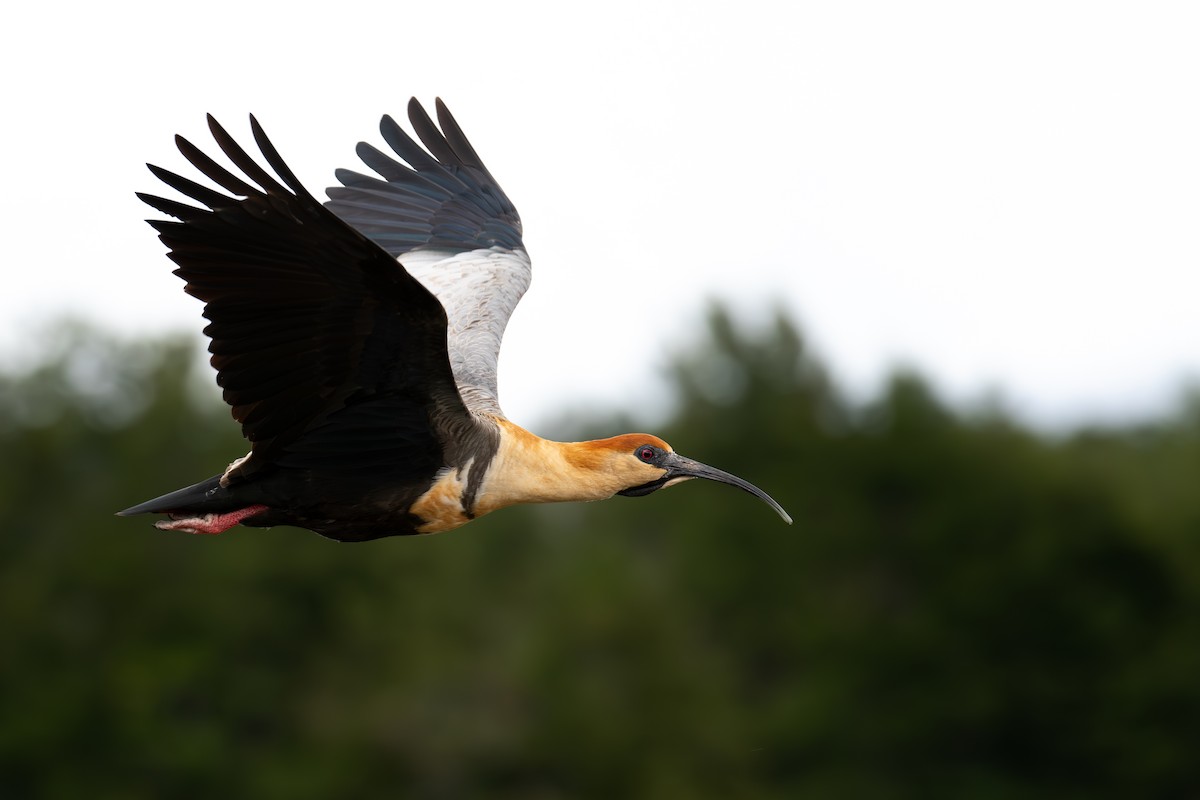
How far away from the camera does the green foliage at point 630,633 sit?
35531 millimetres

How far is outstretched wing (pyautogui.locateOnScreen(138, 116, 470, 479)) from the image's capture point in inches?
345

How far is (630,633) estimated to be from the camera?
35719 mm

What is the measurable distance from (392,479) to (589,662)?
26.2 meters

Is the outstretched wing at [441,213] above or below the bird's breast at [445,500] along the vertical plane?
above

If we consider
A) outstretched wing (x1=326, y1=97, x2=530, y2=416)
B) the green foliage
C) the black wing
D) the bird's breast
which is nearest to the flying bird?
the bird's breast

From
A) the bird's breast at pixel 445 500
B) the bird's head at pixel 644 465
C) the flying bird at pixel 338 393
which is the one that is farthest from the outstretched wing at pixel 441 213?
the bird's breast at pixel 445 500

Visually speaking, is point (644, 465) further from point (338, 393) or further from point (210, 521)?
point (210, 521)

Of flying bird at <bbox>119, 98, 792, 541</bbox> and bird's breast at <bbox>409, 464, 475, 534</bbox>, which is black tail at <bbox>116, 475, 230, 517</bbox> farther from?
bird's breast at <bbox>409, 464, 475, 534</bbox>

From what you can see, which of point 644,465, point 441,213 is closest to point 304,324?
point 644,465

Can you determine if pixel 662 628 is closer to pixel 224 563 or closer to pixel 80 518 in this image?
pixel 224 563

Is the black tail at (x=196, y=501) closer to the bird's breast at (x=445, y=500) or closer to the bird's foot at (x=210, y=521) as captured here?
the bird's foot at (x=210, y=521)

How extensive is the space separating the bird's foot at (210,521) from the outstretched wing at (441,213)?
324 cm

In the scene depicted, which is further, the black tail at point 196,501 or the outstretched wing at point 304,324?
the black tail at point 196,501

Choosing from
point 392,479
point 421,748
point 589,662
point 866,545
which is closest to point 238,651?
point 421,748
